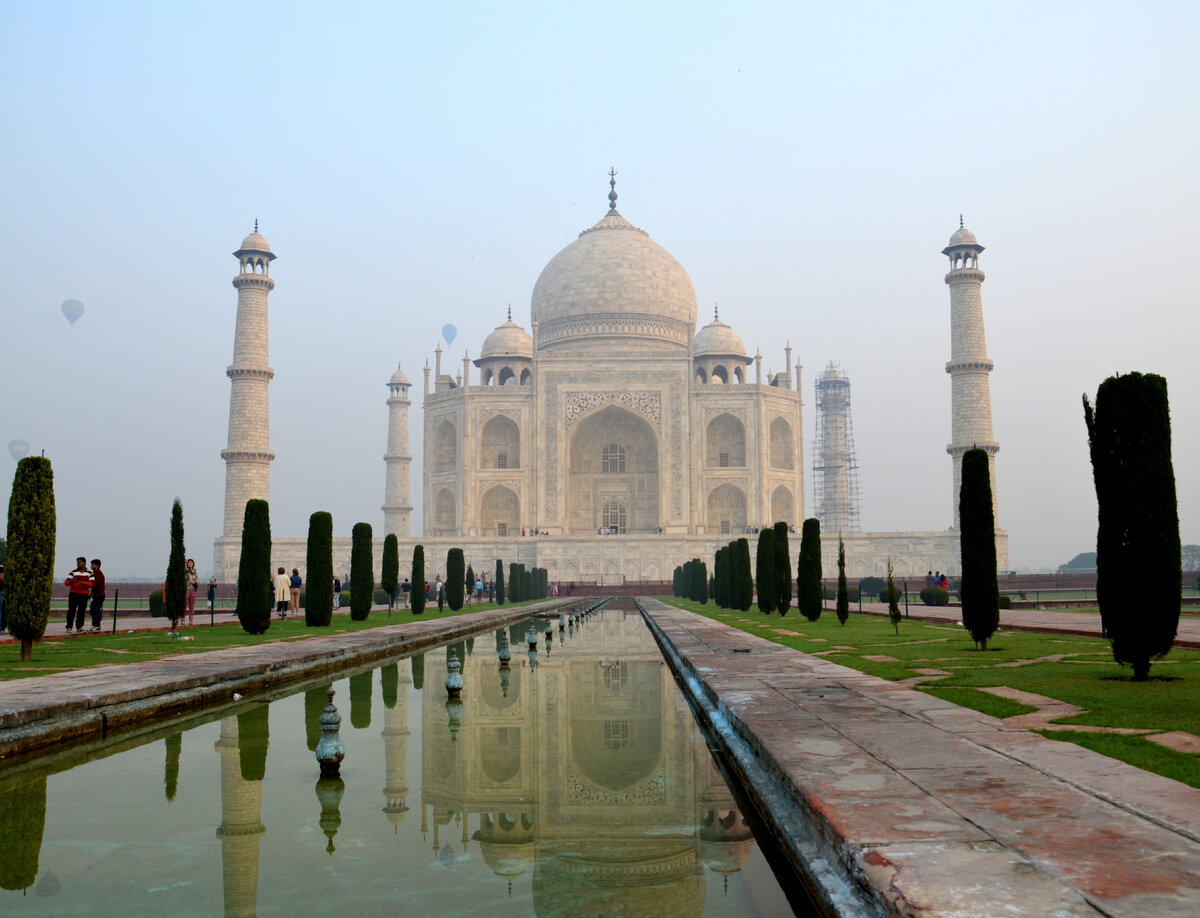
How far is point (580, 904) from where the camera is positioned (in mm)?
2484

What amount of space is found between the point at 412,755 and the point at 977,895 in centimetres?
298

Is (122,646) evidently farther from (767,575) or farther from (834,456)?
(834,456)

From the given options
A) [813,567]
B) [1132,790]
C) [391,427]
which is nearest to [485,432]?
[391,427]

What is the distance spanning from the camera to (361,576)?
16422mm

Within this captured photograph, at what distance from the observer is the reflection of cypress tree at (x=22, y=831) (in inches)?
107

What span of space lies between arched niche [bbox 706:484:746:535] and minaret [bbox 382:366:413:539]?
13259mm

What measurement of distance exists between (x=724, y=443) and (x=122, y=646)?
32116mm

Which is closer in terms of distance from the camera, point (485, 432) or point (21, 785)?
point (21, 785)

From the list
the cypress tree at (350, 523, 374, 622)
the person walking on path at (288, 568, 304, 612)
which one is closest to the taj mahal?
the person walking on path at (288, 568, 304, 612)

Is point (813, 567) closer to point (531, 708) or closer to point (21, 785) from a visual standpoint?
point (531, 708)

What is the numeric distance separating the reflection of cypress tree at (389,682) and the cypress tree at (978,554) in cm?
497

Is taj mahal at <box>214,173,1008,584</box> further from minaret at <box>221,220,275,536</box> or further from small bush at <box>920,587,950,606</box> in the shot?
small bush at <box>920,587,950,606</box>

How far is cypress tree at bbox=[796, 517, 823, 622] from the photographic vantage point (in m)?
14.8

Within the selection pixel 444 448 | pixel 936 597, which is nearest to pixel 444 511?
pixel 444 448
